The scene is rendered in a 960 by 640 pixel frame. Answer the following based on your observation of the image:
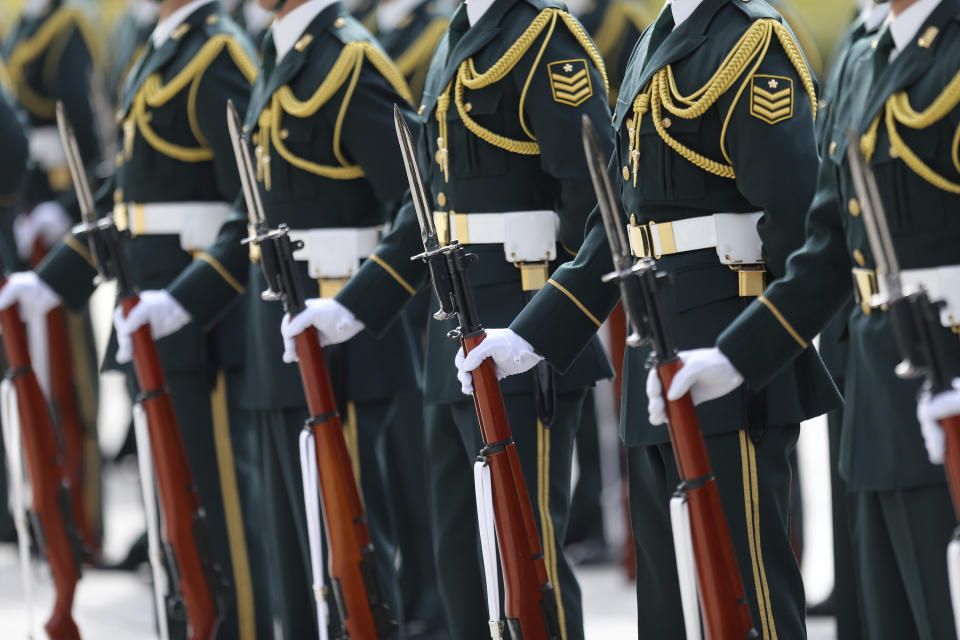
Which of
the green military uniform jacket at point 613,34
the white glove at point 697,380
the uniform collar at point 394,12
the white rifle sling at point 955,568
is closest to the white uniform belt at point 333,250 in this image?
the white glove at point 697,380

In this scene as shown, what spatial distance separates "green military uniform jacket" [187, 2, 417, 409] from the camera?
13.1 feet

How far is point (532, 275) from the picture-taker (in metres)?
3.60

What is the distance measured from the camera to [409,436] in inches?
181

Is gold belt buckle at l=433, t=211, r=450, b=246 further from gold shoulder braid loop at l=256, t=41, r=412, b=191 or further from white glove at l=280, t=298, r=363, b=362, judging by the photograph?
gold shoulder braid loop at l=256, t=41, r=412, b=191

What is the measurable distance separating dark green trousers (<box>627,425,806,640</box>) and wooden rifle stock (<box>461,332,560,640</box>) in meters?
0.21

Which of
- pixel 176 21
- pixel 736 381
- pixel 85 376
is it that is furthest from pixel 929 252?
pixel 85 376

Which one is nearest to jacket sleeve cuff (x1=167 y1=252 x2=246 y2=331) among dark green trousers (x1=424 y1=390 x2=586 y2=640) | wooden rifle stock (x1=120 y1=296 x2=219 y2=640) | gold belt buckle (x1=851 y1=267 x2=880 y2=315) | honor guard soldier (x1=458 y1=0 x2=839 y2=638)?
wooden rifle stock (x1=120 y1=296 x2=219 y2=640)

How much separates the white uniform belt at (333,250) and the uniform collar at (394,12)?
1996 millimetres

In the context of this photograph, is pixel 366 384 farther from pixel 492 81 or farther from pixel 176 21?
pixel 176 21

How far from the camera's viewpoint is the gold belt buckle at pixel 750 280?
313 cm

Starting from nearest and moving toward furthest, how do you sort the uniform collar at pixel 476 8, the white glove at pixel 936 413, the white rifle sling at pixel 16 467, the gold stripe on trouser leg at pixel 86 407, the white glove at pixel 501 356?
1. the white glove at pixel 936 413
2. the white glove at pixel 501 356
3. the uniform collar at pixel 476 8
4. the white rifle sling at pixel 16 467
5. the gold stripe on trouser leg at pixel 86 407

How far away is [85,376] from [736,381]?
397cm

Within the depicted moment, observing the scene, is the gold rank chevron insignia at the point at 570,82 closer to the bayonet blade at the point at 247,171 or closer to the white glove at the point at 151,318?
the bayonet blade at the point at 247,171

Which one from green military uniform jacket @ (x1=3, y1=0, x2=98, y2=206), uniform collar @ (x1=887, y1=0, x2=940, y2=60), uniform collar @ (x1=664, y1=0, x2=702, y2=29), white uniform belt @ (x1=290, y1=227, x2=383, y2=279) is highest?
green military uniform jacket @ (x1=3, y1=0, x2=98, y2=206)
